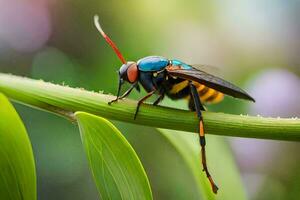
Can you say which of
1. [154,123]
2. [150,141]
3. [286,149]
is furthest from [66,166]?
[154,123]

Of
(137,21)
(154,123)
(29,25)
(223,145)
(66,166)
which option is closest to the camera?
(154,123)

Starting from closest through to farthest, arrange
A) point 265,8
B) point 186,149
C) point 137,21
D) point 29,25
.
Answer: point 186,149 < point 29,25 < point 137,21 < point 265,8

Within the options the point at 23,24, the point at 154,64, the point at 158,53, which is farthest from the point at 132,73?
the point at 23,24

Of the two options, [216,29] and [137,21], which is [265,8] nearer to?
[216,29]

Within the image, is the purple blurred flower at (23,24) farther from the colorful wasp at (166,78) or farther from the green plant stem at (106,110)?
the green plant stem at (106,110)

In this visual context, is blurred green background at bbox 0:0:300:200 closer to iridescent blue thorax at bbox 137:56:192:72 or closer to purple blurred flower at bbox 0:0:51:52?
purple blurred flower at bbox 0:0:51:52

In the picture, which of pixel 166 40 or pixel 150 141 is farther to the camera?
pixel 166 40
